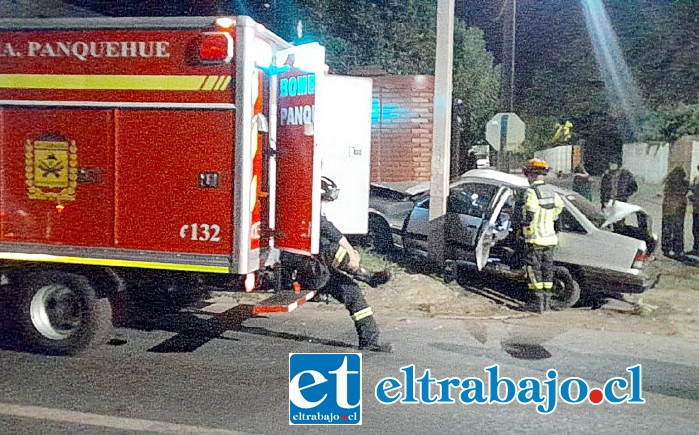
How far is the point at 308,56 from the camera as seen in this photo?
6676 mm

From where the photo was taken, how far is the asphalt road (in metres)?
5.50

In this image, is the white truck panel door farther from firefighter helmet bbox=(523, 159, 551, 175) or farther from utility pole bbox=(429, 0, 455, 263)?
firefighter helmet bbox=(523, 159, 551, 175)

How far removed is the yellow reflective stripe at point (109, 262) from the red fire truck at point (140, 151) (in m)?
0.01

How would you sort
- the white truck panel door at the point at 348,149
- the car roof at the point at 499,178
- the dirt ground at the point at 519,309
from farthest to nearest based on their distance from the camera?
the car roof at the point at 499,178
the white truck panel door at the point at 348,149
the dirt ground at the point at 519,309

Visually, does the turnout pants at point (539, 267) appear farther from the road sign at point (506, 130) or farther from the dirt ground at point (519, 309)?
the road sign at point (506, 130)

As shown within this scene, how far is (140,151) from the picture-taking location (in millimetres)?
6758

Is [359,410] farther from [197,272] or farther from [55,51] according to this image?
[55,51]

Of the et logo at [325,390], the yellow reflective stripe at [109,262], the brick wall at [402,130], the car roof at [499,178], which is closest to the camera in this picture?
the et logo at [325,390]

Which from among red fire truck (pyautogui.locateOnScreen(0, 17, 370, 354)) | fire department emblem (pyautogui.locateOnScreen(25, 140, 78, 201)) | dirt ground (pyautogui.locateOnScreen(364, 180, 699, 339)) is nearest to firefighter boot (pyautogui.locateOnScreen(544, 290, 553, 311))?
dirt ground (pyautogui.locateOnScreen(364, 180, 699, 339))

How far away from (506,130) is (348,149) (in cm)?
320

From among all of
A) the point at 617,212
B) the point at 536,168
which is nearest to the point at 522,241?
the point at 536,168

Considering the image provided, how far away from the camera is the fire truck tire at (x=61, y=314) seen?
701 centimetres

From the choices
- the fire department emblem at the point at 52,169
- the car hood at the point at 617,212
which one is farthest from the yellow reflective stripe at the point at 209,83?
the car hood at the point at 617,212

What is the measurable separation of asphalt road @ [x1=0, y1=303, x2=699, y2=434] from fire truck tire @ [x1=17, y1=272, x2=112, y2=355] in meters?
0.15
